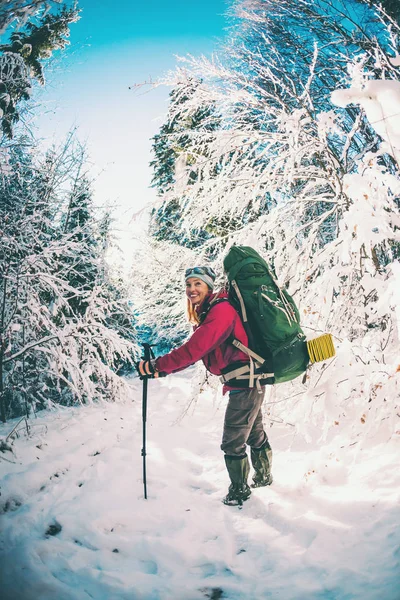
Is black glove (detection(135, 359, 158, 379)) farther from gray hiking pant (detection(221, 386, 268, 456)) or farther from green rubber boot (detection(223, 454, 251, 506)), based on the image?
green rubber boot (detection(223, 454, 251, 506))

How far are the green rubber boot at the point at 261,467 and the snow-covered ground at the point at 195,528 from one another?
4.0 inches

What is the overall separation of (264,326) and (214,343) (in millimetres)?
429

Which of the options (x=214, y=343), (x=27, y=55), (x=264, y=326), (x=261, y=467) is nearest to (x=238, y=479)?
(x=261, y=467)

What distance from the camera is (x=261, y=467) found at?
2.71 metres

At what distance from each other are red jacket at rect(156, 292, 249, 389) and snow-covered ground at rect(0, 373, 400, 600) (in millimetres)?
1191

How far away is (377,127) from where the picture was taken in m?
1.20

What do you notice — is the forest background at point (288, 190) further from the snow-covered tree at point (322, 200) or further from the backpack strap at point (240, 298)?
the backpack strap at point (240, 298)

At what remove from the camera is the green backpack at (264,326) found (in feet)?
7.46

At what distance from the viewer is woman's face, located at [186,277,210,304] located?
2705mm

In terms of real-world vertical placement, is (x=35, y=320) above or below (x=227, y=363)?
above

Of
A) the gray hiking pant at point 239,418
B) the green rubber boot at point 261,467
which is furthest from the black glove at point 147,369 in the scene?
the green rubber boot at point 261,467

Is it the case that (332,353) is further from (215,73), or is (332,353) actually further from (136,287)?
(136,287)

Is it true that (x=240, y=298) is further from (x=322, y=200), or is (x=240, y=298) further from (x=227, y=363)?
(x=322, y=200)

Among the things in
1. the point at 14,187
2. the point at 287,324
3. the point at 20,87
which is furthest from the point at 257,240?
the point at 14,187
